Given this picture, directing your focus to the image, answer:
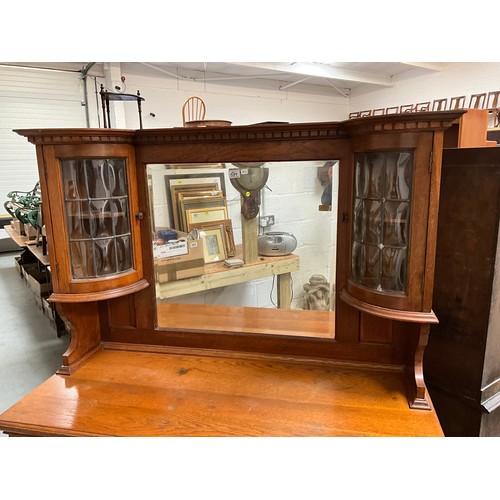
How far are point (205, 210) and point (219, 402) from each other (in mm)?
738

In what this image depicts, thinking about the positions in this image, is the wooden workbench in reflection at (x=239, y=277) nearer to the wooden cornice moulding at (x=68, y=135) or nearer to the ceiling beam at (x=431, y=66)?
the wooden cornice moulding at (x=68, y=135)

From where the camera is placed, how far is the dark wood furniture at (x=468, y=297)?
4.44ft

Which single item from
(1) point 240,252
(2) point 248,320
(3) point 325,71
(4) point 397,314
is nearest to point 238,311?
(2) point 248,320

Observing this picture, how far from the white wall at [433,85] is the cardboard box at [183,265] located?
151 inches

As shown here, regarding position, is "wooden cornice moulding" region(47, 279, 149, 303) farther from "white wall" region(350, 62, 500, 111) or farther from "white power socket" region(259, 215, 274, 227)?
"white wall" region(350, 62, 500, 111)

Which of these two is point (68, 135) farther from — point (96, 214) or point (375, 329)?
point (375, 329)

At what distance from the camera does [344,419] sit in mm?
1237

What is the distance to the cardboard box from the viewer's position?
1.67 m

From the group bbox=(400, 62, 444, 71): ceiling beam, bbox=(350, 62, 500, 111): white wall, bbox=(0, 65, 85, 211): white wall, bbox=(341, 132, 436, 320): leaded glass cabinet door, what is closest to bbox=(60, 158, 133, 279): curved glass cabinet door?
bbox=(341, 132, 436, 320): leaded glass cabinet door

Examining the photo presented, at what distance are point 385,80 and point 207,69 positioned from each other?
235 centimetres

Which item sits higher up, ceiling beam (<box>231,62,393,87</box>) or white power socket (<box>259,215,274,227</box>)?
ceiling beam (<box>231,62,393,87</box>)

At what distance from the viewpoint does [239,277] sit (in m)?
1.68

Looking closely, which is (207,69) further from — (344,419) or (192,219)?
(344,419)

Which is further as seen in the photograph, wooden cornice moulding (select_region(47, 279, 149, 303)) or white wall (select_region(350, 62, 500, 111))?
white wall (select_region(350, 62, 500, 111))
